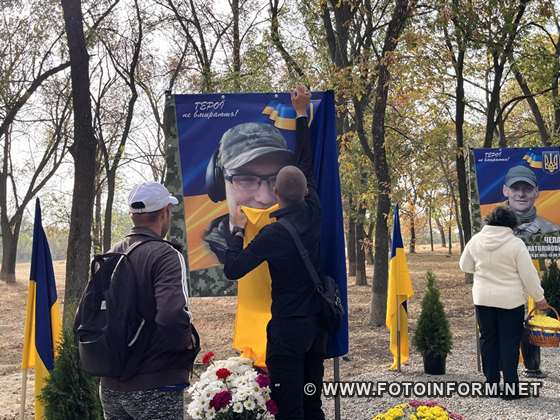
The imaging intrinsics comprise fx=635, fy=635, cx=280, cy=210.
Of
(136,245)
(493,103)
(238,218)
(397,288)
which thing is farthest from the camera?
(493,103)

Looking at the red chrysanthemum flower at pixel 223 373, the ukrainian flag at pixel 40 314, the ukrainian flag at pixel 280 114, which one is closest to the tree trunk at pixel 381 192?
Result: the ukrainian flag at pixel 280 114

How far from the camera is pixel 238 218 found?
5.49 metres

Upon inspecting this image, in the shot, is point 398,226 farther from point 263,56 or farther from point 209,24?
point 209,24

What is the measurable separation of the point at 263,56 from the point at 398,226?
11.0 meters

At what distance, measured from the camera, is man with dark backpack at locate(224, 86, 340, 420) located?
4.16 meters

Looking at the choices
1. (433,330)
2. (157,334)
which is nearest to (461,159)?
(433,330)

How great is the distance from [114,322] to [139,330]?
0.43 ft

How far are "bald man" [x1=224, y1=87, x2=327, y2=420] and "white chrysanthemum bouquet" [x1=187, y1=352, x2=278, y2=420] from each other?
101 mm

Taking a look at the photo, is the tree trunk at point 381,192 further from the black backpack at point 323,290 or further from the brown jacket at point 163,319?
the brown jacket at point 163,319

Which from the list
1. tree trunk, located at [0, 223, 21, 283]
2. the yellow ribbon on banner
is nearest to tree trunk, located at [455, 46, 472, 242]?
the yellow ribbon on banner

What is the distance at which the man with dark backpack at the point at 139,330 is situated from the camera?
311cm

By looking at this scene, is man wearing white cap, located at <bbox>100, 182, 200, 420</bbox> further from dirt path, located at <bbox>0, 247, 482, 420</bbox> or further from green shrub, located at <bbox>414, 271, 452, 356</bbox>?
green shrub, located at <bbox>414, 271, 452, 356</bbox>

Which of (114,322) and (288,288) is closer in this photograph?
(114,322)

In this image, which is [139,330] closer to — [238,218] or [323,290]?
[323,290]
